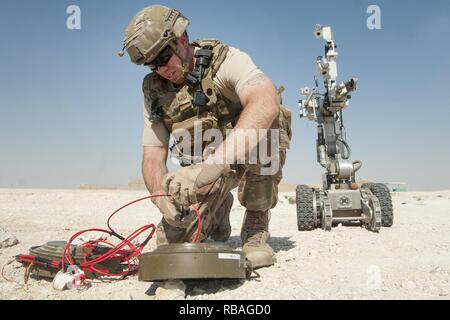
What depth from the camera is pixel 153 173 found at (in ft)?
11.0

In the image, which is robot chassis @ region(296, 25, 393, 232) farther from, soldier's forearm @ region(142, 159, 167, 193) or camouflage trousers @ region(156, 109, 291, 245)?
soldier's forearm @ region(142, 159, 167, 193)

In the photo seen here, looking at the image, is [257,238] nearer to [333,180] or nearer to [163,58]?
[163,58]

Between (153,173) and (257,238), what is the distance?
1.03 meters

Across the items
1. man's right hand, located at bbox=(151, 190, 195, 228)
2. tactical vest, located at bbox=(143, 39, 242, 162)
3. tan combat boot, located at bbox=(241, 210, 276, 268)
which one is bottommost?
tan combat boot, located at bbox=(241, 210, 276, 268)

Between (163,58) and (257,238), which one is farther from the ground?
(163,58)

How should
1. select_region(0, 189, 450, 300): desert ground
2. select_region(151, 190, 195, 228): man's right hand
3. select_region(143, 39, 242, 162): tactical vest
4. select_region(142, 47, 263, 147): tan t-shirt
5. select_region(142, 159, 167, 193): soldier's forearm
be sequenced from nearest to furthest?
select_region(0, 189, 450, 300): desert ground < select_region(151, 190, 195, 228): man's right hand < select_region(142, 47, 263, 147): tan t-shirt < select_region(143, 39, 242, 162): tactical vest < select_region(142, 159, 167, 193): soldier's forearm

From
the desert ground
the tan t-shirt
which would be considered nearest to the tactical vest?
the tan t-shirt

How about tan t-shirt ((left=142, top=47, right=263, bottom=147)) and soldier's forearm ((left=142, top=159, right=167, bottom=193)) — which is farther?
soldier's forearm ((left=142, top=159, right=167, bottom=193))

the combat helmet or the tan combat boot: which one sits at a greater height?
the combat helmet

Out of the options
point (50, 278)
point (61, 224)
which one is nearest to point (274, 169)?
point (50, 278)

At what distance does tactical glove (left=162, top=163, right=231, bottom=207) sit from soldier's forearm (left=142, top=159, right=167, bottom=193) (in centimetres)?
104

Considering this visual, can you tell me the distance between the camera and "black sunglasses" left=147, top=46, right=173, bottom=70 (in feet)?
9.64

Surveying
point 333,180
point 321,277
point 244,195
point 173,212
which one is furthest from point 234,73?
point 333,180
